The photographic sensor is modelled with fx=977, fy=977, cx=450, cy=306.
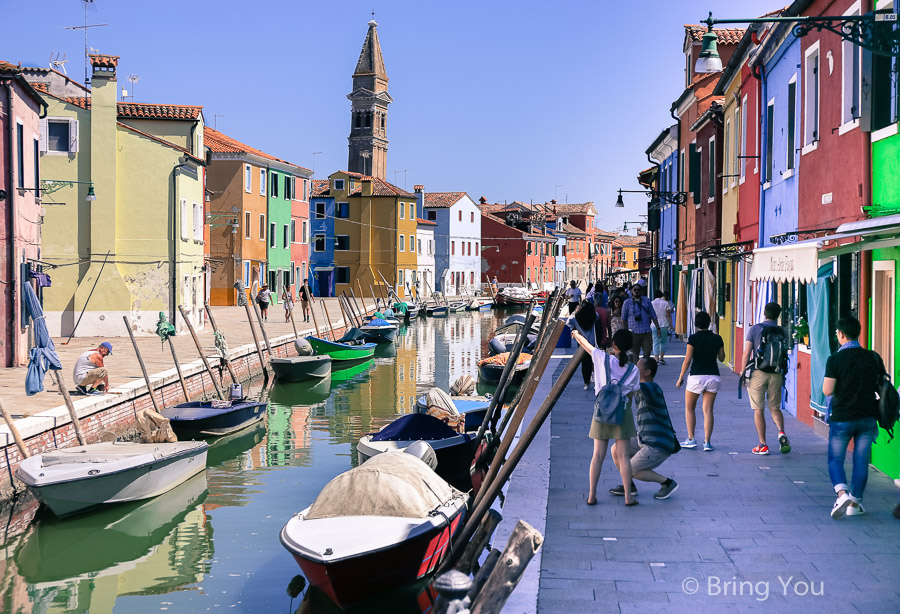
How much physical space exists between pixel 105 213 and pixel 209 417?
14558 millimetres

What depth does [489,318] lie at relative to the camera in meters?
62.6

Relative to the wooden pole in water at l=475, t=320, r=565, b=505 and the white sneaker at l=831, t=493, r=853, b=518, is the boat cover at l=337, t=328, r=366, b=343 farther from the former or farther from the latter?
the white sneaker at l=831, t=493, r=853, b=518

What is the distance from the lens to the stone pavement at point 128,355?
615 inches

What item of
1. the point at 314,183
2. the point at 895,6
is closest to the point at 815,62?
the point at 895,6

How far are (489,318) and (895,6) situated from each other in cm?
5404

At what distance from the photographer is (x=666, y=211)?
108 feet

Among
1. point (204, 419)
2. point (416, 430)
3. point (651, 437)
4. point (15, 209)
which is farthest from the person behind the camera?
point (15, 209)

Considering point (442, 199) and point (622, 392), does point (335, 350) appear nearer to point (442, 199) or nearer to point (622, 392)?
point (622, 392)

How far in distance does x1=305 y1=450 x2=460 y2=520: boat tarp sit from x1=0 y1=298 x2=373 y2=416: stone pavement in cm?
706

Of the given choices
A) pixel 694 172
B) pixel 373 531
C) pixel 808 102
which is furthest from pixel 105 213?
pixel 373 531

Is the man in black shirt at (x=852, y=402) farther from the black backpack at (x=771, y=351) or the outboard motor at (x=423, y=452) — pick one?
the outboard motor at (x=423, y=452)

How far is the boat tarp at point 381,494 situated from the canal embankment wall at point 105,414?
5.22 meters

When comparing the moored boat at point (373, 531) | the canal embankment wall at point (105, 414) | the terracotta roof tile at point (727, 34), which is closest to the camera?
the moored boat at point (373, 531)

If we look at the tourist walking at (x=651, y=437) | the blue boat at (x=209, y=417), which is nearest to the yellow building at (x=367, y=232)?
the blue boat at (x=209, y=417)
